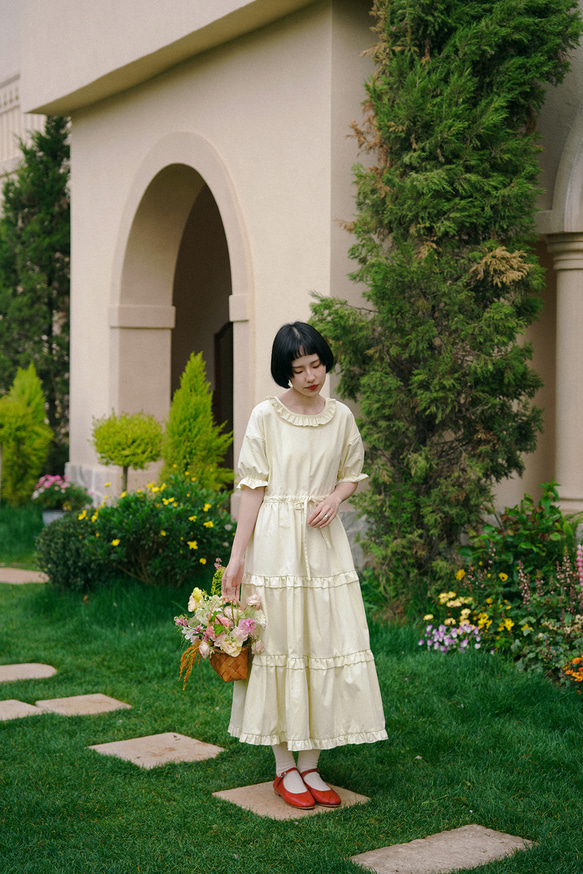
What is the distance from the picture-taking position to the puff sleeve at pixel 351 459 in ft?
12.8

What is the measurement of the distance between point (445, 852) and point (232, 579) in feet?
3.82

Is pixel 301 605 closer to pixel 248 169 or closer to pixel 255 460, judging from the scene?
pixel 255 460

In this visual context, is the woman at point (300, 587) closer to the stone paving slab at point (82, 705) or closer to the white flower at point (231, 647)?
the white flower at point (231, 647)

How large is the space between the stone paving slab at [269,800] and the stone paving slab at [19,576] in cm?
449

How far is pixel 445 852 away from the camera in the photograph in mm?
3297

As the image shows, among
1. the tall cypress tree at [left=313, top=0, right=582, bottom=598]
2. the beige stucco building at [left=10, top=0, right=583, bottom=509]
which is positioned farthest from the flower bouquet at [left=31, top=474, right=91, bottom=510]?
the tall cypress tree at [left=313, top=0, right=582, bottom=598]

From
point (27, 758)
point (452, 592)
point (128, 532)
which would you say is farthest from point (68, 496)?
point (27, 758)

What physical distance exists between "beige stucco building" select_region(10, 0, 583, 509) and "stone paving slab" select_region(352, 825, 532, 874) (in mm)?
3258

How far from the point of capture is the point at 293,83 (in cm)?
707

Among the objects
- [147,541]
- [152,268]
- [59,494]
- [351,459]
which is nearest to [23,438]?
[59,494]

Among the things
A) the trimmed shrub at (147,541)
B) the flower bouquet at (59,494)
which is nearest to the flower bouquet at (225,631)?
the trimmed shrub at (147,541)

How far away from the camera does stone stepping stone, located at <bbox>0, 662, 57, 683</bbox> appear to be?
5.55 m

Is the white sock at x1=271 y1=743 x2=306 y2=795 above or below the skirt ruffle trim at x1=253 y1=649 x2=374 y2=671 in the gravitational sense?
below

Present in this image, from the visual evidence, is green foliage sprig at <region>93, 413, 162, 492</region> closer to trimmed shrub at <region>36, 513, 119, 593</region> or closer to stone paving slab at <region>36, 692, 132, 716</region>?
trimmed shrub at <region>36, 513, 119, 593</region>
